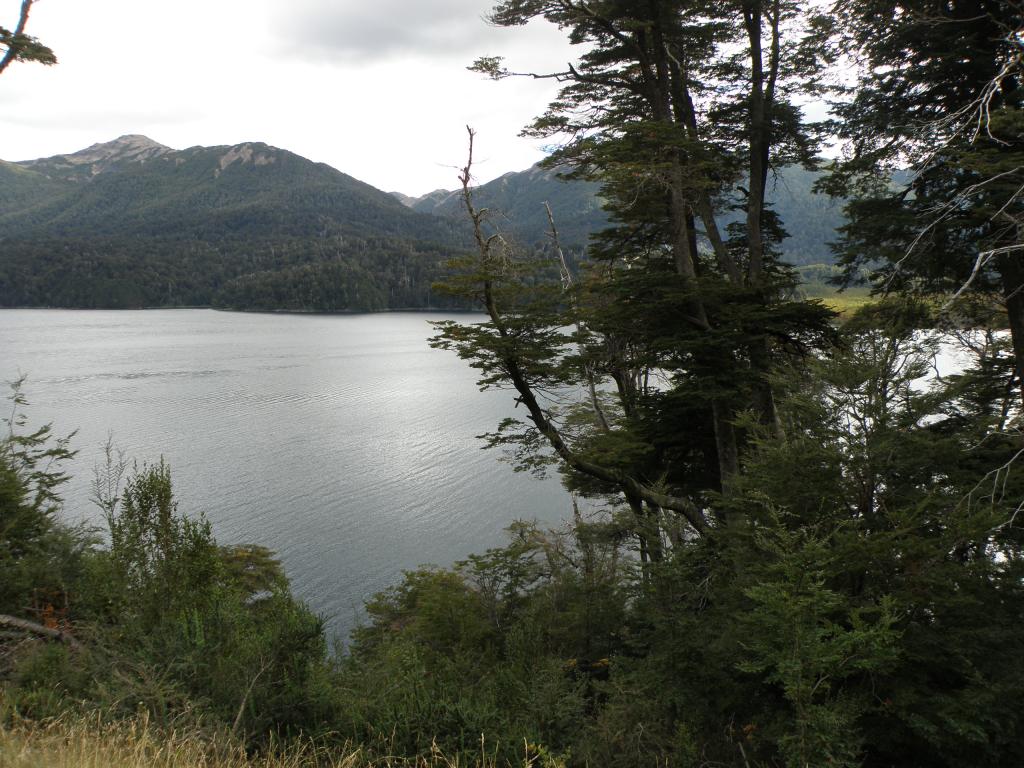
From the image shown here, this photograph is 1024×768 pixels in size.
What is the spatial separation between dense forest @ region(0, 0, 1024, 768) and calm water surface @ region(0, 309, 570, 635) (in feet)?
22.0

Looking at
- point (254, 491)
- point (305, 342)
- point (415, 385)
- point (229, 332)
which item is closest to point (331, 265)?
point (229, 332)

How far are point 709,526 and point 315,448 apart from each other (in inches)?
1098

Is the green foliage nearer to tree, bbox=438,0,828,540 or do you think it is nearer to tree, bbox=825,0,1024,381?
tree, bbox=438,0,828,540

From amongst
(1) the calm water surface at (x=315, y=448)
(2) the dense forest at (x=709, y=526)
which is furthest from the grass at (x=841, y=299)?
(1) the calm water surface at (x=315, y=448)

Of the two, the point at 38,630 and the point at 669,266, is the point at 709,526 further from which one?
the point at 38,630

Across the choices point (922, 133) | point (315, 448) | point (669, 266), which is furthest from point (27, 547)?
point (315, 448)

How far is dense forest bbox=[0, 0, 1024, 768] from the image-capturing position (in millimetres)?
5258

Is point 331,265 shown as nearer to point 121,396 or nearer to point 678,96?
point 121,396

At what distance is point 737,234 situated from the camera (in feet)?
50.0

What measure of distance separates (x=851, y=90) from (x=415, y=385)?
45204mm

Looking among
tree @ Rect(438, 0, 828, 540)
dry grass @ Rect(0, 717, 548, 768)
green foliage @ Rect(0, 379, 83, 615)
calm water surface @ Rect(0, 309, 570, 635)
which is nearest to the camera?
dry grass @ Rect(0, 717, 548, 768)

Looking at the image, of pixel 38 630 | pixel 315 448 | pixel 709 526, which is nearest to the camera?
pixel 38 630

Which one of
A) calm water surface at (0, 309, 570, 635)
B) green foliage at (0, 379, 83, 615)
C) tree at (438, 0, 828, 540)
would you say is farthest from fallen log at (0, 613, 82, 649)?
calm water surface at (0, 309, 570, 635)

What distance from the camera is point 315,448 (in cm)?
3400
